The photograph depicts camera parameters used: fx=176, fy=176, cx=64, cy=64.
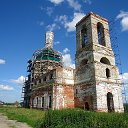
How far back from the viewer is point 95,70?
22.1 metres

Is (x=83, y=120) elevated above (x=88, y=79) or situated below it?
below

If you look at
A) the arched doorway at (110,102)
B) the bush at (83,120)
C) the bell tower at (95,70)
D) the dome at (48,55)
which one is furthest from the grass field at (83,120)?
the dome at (48,55)

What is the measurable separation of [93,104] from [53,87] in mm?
6159

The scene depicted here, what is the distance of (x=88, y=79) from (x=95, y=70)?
163 cm

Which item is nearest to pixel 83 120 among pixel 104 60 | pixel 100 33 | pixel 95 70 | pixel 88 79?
pixel 95 70

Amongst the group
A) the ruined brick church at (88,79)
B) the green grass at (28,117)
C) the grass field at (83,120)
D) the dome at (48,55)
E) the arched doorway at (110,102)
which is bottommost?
the green grass at (28,117)

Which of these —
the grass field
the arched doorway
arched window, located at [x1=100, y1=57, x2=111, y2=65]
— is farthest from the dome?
the grass field

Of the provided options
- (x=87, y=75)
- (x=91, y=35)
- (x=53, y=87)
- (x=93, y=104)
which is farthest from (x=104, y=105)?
(x=91, y=35)

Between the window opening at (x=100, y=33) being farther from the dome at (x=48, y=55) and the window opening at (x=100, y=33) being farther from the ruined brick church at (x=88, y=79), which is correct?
the dome at (x=48, y=55)

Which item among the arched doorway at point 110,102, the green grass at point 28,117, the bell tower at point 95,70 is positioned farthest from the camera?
the arched doorway at point 110,102

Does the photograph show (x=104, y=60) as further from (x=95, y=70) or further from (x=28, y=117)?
(x=28, y=117)

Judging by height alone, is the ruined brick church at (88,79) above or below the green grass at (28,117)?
above

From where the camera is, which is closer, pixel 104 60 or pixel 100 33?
pixel 104 60

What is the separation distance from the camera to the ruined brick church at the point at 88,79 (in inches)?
869
